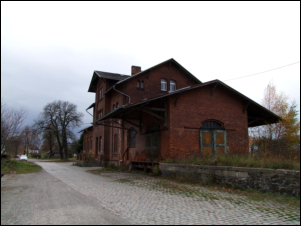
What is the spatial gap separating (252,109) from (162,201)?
1220 cm

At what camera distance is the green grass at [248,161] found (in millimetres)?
7578

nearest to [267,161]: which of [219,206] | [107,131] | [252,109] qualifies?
[219,206]

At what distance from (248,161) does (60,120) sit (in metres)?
43.9

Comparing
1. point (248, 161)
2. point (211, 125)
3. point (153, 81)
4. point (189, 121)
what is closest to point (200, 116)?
point (189, 121)

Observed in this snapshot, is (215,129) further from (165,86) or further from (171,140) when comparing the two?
(165,86)

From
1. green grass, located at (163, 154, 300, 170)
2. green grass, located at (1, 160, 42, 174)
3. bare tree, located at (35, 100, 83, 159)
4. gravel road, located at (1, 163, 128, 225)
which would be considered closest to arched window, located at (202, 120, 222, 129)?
green grass, located at (163, 154, 300, 170)

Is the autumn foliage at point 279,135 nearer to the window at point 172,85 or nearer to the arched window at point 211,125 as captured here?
the arched window at point 211,125

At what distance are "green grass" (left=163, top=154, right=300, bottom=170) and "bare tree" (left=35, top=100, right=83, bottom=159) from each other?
3973 cm

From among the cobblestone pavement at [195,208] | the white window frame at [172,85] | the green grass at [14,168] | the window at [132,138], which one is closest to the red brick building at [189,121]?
the window at [132,138]

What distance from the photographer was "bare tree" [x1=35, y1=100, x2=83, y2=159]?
4747cm

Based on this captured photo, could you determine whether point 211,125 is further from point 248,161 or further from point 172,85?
point 172,85

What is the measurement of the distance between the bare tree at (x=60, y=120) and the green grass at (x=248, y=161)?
130 feet

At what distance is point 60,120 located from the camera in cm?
4775

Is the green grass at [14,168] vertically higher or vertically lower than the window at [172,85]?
lower
